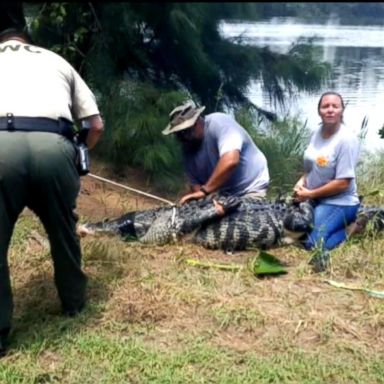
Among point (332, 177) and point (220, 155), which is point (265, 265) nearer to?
point (332, 177)

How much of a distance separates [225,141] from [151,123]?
1.96 metres

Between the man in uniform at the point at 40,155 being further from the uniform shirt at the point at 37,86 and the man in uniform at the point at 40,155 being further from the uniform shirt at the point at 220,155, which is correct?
the uniform shirt at the point at 220,155

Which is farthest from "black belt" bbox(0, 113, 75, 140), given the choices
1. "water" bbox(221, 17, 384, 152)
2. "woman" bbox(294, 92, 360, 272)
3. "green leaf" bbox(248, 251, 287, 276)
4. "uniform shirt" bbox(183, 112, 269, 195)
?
"water" bbox(221, 17, 384, 152)

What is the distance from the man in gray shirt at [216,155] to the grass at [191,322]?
2.09ft

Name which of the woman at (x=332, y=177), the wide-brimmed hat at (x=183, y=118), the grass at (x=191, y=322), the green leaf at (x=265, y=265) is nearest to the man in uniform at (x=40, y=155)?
the grass at (x=191, y=322)

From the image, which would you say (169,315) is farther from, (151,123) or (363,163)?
(363,163)

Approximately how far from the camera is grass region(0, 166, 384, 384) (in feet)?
10.8

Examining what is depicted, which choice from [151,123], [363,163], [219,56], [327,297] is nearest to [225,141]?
[327,297]

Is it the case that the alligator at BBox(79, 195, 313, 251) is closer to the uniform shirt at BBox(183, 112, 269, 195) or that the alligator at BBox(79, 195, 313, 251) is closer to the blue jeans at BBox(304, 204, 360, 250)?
the blue jeans at BBox(304, 204, 360, 250)

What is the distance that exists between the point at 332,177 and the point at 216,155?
788mm

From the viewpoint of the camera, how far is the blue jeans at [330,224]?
4859 millimetres

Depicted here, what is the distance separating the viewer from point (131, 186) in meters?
7.34

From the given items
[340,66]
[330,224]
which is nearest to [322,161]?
[330,224]

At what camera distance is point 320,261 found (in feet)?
14.6
